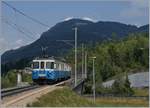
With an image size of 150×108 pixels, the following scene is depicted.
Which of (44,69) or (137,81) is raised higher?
(137,81)

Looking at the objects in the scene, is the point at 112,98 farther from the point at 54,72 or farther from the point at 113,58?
the point at 113,58

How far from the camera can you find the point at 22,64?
71375 millimetres

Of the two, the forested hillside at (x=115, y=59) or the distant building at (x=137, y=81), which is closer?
the forested hillside at (x=115, y=59)

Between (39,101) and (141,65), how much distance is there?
4285 cm

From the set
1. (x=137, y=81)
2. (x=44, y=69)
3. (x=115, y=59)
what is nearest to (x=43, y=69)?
(x=44, y=69)

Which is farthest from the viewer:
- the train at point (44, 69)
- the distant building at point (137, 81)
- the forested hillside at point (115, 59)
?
the distant building at point (137, 81)

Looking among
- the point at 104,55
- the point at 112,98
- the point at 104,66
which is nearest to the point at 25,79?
the point at 112,98

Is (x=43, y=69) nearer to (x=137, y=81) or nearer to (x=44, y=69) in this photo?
(x=44, y=69)

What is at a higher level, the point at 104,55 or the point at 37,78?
the point at 104,55

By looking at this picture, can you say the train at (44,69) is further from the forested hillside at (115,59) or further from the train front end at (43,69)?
the forested hillside at (115,59)

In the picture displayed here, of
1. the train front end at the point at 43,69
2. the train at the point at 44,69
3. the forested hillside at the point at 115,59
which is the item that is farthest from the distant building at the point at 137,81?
the train front end at the point at 43,69

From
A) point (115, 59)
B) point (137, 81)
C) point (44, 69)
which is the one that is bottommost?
point (44, 69)

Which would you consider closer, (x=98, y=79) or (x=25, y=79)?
(x=25, y=79)

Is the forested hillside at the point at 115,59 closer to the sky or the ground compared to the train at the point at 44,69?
closer to the sky
